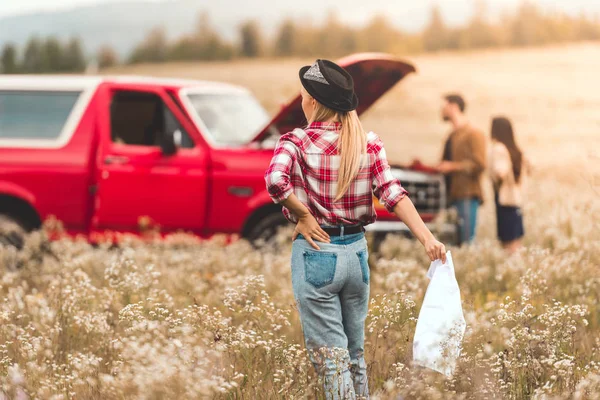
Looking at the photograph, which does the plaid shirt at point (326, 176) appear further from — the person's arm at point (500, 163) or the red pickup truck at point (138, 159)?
the person's arm at point (500, 163)

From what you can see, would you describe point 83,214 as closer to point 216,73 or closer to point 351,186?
point 351,186

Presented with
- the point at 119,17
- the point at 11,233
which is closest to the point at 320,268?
the point at 11,233

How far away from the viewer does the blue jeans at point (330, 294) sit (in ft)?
14.5

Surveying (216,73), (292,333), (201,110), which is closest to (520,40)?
(216,73)

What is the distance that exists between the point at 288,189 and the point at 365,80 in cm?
476

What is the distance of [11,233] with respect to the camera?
30.9 ft

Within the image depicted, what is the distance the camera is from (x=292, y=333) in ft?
20.6

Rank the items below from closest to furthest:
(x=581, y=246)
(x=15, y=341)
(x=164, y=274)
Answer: (x=15, y=341) < (x=164, y=274) < (x=581, y=246)

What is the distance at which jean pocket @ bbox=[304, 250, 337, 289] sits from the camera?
445 centimetres

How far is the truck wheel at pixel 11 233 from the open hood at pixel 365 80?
2.44m

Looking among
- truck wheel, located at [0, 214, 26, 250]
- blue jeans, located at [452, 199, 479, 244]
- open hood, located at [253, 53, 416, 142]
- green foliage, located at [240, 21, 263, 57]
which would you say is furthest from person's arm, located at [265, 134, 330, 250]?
green foliage, located at [240, 21, 263, 57]

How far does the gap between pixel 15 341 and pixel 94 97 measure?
4624 millimetres

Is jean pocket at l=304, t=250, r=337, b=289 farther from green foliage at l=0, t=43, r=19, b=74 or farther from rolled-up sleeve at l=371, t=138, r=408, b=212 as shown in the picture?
green foliage at l=0, t=43, r=19, b=74

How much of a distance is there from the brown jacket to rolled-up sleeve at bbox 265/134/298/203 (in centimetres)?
595
